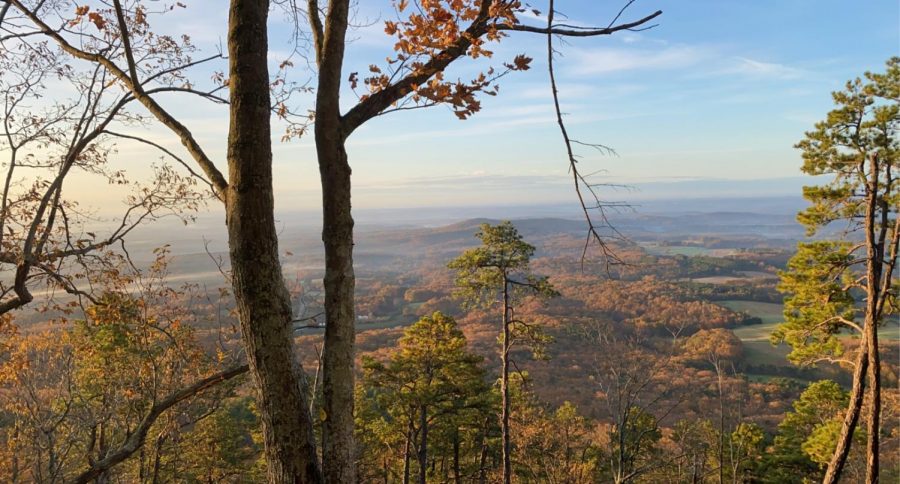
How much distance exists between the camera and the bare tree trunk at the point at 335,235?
2449mm

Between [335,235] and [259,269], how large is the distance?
0.52 m

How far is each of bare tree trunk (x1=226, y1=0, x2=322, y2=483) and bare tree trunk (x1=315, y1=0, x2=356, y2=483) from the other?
1.00 ft

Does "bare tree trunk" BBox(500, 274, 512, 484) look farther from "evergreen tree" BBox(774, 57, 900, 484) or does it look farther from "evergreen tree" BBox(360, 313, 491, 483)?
"evergreen tree" BBox(774, 57, 900, 484)

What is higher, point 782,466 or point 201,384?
point 201,384

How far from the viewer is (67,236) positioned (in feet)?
16.8

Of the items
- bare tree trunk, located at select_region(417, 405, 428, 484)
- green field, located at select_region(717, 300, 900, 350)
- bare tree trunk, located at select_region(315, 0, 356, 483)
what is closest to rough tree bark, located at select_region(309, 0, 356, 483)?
bare tree trunk, located at select_region(315, 0, 356, 483)

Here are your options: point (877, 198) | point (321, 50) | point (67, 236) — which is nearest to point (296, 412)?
point (321, 50)

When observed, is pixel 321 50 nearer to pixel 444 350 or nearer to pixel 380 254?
pixel 444 350

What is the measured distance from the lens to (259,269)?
208cm

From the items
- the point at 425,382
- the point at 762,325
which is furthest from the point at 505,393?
the point at 762,325

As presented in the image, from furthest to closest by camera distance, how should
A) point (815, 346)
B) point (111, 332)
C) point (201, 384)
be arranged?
point (111, 332) < point (815, 346) < point (201, 384)

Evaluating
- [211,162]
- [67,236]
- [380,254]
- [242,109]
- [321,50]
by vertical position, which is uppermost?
[321,50]

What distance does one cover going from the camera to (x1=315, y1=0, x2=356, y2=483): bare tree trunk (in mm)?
2449

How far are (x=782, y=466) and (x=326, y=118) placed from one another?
20691 mm
